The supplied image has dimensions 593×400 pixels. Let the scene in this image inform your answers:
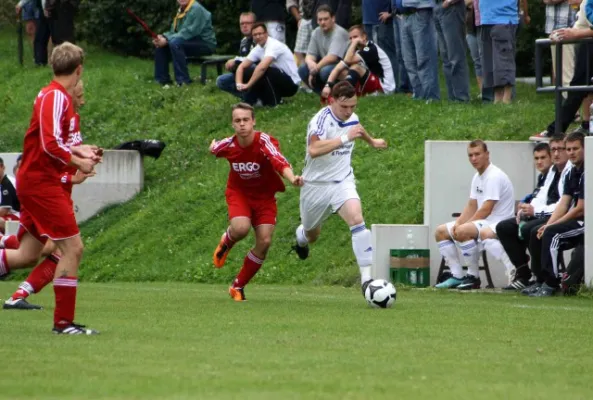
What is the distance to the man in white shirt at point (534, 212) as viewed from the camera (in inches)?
650

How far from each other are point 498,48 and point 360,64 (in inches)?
127

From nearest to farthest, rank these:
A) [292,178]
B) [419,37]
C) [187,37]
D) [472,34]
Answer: [292,178]
[419,37]
[472,34]
[187,37]

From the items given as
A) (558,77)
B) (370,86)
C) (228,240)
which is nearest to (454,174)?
(558,77)

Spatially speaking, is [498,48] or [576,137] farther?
[498,48]

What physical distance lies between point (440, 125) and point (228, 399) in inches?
617

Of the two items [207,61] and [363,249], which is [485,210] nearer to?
[363,249]

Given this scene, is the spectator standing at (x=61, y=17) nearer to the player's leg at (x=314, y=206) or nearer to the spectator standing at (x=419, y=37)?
the spectator standing at (x=419, y=37)

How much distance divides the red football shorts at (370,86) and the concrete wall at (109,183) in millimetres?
4436

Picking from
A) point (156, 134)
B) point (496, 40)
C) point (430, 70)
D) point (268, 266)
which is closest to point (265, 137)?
point (268, 266)

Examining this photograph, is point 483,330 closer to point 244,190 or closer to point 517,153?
point 244,190

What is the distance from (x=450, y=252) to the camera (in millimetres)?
17547

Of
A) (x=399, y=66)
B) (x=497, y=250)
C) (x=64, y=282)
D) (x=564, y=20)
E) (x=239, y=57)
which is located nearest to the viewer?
(x=64, y=282)

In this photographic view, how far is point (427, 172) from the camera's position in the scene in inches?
739

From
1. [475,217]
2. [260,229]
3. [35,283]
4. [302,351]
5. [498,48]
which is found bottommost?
[475,217]
